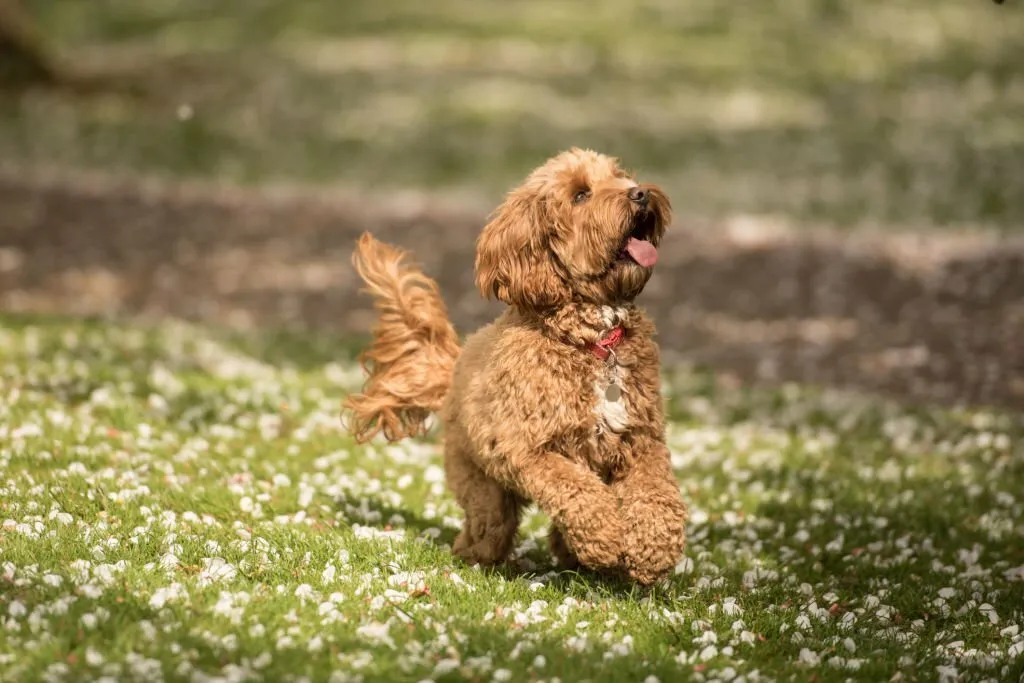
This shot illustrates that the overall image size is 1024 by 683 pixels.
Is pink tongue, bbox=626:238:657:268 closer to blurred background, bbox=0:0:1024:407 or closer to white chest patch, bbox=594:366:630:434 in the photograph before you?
white chest patch, bbox=594:366:630:434

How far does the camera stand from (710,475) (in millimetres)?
10156

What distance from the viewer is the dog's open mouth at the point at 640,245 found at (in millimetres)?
6445

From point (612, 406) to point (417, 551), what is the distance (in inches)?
57.2

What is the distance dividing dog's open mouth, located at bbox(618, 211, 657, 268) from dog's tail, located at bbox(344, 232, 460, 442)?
1.72 metres

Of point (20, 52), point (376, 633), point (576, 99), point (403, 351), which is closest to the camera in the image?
point (376, 633)

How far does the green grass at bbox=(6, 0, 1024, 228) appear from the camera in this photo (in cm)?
2345

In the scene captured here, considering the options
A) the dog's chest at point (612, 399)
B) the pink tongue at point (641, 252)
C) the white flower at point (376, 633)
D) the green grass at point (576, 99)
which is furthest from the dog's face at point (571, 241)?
the green grass at point (576, 99)

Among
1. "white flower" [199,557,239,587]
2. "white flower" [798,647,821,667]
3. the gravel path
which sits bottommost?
"white flower" [798,647,821,667]

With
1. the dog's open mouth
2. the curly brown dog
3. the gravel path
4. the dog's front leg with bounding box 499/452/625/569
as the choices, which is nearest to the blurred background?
the gravel path

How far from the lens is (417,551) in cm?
718

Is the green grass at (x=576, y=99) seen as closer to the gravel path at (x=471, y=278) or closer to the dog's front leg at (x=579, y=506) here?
the gravel path at (x=471, y=278)

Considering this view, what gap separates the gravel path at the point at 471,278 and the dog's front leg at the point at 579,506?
7.21 m

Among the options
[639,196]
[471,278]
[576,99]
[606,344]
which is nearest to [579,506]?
[606,344]

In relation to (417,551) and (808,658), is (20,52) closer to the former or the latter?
(417,551)
